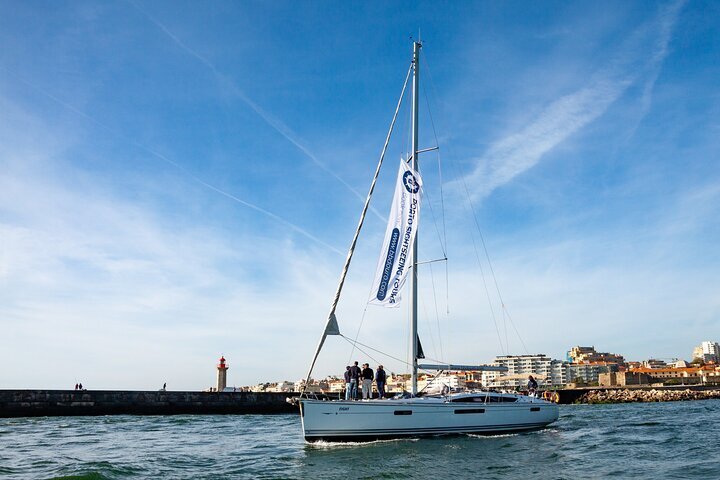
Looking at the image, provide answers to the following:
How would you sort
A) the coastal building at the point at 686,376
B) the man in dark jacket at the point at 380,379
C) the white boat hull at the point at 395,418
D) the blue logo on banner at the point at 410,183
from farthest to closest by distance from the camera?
the coastal building at the point at 686,376 < the blue logo on banner at the point at 410,183 < the man in dark jacket at the point at 380,379 < the white boat hull at the point at 395,418

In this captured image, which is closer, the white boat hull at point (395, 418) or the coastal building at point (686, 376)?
the white boat hull at point (395, 418)

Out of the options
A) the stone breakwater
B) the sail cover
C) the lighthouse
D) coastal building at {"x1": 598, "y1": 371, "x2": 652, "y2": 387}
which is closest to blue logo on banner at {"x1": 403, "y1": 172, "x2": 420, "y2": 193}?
the sail cover

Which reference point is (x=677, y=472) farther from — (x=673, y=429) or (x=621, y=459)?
(x=673, y=429)

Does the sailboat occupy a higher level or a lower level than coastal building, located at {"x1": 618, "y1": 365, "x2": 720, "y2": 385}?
higher

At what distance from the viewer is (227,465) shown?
16562mm

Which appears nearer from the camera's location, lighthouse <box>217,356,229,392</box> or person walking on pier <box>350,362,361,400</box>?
person walking on pier <box>350,362,361,400</box>

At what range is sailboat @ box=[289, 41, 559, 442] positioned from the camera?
1906 centimetres

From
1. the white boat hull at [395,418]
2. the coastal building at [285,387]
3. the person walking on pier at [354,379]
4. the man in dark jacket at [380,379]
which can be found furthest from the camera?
the coastal building at [285,387]

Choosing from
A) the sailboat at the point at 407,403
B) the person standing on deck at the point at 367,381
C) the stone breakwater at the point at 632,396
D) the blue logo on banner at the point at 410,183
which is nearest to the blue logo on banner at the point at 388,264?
the sailboat at the point at 407,403

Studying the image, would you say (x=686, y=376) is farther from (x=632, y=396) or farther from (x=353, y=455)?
(x=353, y=455)

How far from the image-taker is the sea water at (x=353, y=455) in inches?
588

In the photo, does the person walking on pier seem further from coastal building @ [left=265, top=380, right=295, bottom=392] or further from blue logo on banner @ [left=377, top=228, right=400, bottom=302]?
coastal building @ [left=265, top=380, right=295, bottom=392]

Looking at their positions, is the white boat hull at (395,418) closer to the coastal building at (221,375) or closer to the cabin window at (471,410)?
the cabin window at (471,410)

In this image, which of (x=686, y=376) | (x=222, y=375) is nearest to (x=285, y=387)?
(x=222, y=375)
